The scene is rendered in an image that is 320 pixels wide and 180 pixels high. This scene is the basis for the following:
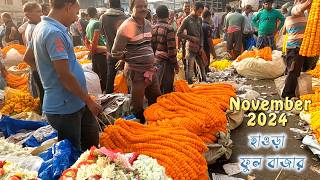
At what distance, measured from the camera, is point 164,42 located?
19.6 ft

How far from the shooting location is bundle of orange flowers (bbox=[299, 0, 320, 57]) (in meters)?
4.13

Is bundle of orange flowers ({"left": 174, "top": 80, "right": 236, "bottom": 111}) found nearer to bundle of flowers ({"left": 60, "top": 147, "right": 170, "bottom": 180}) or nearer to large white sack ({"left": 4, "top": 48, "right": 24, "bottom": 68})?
bundle of flowers ({"left": 60, "top": 147, "right": 170, "bottom": 180})

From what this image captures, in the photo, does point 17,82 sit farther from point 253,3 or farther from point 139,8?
point 253,3

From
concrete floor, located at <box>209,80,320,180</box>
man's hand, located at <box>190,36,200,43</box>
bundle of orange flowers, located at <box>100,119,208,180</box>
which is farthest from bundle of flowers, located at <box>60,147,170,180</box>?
man's hand, located at <box>190,36,200,43</box>

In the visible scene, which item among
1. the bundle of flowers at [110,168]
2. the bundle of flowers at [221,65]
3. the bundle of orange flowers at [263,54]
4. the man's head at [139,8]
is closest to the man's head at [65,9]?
the bundle of flowers at [110,168]

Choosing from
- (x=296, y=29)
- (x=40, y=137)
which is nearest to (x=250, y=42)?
(x=296, y=29)

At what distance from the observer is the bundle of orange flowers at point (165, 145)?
10.1 ft

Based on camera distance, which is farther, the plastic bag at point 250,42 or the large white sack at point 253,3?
the large white sack at point 253,3

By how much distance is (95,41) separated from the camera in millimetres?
6695

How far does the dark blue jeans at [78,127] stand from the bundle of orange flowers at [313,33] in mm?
2881

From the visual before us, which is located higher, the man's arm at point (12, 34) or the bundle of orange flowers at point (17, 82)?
the man's arm at point (12, 34)

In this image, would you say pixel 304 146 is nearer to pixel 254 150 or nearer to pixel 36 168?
pixel 254 150

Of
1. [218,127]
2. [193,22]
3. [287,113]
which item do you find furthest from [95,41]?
[287,113]

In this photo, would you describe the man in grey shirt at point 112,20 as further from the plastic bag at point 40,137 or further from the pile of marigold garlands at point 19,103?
the plastic bag at point 40,137
